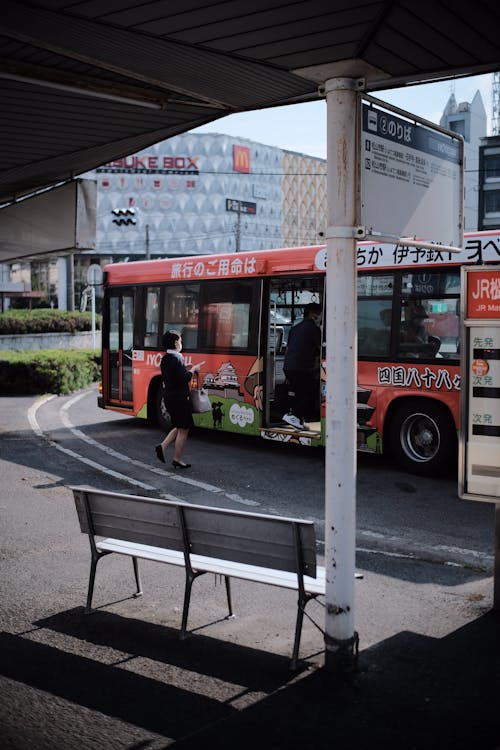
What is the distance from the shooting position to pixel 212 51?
4.70 metres

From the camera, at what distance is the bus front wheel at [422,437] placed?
10.2 m

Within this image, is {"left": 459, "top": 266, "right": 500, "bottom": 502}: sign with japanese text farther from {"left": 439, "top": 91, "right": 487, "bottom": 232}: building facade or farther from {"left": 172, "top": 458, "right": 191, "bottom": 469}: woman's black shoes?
{"left": 439, "top": 91, "right": 487, "bottom": 232}: building facade

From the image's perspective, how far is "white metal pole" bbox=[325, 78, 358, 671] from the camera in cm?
460

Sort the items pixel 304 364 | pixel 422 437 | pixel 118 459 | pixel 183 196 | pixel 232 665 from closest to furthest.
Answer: pixel 232 665 → pixel 422 437 → pixel 304 364 → pixel 118 459 → pixel 183 196

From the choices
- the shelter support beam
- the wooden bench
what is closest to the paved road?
the shelter support beam

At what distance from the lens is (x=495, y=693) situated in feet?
14.4

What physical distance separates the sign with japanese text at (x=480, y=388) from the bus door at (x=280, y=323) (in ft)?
18.8

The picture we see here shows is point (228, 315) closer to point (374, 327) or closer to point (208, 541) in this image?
point (374, 327)

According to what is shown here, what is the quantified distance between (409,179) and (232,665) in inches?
119

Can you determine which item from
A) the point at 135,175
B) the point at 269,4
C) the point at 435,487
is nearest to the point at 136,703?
the point at 269,4

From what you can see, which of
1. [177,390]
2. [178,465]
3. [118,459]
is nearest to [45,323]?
[118,459]

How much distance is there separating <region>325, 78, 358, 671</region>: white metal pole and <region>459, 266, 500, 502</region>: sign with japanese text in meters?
1.54

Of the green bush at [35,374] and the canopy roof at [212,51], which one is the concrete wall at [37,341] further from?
the canopy roof at [212,51]

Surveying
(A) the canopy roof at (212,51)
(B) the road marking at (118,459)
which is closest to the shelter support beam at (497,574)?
(A) the canopy roof at (212,51)
